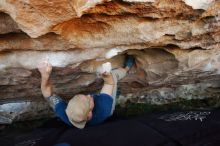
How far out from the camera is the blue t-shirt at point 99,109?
2.24 meters

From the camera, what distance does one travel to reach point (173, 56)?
8.02 ft

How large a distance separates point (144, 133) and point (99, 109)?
1.13 ft

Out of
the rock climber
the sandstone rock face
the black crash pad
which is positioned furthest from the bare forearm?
the black crash pad

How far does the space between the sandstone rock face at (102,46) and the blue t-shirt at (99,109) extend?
25cm

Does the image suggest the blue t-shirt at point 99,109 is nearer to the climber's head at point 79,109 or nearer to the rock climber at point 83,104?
the rock climber at point 83,104

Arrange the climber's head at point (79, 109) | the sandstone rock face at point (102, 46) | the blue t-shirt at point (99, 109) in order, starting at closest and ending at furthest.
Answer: the sandstone rock face at point (102, 46) → the climber's head at point (79, 109) → the blue t-shirt at point (99, 109)

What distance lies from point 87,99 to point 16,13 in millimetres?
621

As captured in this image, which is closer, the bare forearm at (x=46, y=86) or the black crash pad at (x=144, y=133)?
the black crash pad at (x=144, y=133)

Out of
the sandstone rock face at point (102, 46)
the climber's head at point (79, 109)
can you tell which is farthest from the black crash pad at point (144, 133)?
Answer: the sandstone rock face at point (102, 46)

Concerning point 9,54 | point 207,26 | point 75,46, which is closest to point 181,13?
point 207,26

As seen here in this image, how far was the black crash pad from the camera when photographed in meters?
1.92

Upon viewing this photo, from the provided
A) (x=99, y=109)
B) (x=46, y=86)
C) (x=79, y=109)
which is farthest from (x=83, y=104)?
(x=46, y=86)

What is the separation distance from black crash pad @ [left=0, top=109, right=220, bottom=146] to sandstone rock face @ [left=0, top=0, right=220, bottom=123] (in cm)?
39

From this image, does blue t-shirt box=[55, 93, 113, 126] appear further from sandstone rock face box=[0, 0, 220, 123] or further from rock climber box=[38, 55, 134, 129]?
sandstone rock face box=[0, 0, 220, 123]
